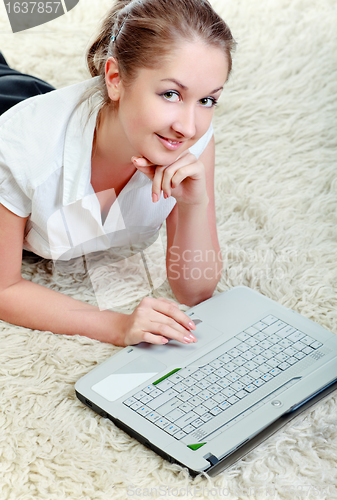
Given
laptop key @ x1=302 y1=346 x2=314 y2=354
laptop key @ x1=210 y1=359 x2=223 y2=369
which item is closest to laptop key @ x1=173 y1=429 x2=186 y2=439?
laptop key @ x1=210 y1=359 x2=223 y2=369

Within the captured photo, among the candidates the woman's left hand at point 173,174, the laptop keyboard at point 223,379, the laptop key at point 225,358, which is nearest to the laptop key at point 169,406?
the laptop keyboard at point 223,379

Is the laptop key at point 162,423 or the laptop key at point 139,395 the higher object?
the laptop key at point 139,395

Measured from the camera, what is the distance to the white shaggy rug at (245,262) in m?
0.66

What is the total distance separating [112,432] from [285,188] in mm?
750

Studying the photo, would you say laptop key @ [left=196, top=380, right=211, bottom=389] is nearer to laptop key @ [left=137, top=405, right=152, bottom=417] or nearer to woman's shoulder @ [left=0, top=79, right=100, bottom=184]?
laptop key @ [left=137, top=405, right=152, bottom=417]

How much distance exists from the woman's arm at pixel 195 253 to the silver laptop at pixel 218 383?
0.30 feet

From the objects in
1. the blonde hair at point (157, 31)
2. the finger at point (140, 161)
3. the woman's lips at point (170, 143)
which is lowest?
the finger at point (140, 161)

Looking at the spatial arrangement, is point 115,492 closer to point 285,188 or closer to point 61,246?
point 61,246

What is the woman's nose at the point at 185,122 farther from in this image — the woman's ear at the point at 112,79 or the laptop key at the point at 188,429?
the laptop key at the point at 188,429

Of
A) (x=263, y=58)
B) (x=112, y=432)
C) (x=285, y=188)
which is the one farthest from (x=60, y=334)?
(x=263, y=58)

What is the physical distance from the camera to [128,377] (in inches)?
30.0

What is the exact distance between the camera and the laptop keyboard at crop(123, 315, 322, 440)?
705 mm

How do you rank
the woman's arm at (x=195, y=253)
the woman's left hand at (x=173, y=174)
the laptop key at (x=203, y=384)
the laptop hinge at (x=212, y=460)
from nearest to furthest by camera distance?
the laptop hinge at (x=212, y=460) < the laptop key at (x=203, y=384) < the woman's left hand at (x=173, y=174) < the woman's arm at (x=195, y=253)

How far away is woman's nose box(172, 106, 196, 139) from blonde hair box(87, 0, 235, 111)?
0.24ft
